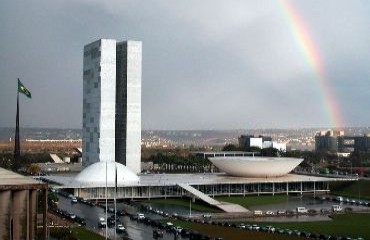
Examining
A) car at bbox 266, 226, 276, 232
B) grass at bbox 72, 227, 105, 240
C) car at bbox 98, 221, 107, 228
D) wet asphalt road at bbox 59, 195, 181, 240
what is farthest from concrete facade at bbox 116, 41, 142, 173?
grass at bbox 72, 227, 105, 240

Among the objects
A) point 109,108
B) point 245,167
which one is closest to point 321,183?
point 245,167

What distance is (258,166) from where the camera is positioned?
62.2 meters

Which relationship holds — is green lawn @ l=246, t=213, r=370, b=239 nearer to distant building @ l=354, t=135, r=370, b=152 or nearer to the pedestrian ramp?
the pedestrian ramp

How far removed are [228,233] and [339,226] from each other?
27.3ft

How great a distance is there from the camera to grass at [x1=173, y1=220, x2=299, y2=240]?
35.6 meters

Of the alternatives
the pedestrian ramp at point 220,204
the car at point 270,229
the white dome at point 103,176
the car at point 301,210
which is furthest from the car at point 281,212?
the white dome at point 103,176

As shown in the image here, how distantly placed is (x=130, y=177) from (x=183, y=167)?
1301 inches

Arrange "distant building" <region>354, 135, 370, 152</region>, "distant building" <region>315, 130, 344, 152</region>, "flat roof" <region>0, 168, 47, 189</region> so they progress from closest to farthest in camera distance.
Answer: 1. "flat roof" <region>0, 168, 47, 189</region>
2. "distant building" <region>354, 135, 370, 152</region>
3. "distant building" <region>315, 130, 344, 152</region>

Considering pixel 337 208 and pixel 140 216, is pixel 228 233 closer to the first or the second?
pixel 140 216

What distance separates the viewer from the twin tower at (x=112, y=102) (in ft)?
236

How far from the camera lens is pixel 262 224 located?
1639 inches

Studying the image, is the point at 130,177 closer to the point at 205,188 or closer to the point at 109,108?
the point at 205,188

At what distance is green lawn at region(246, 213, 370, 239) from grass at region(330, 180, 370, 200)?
16108 millimetres

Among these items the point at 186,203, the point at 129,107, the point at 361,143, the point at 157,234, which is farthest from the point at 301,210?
the point at 361,143
